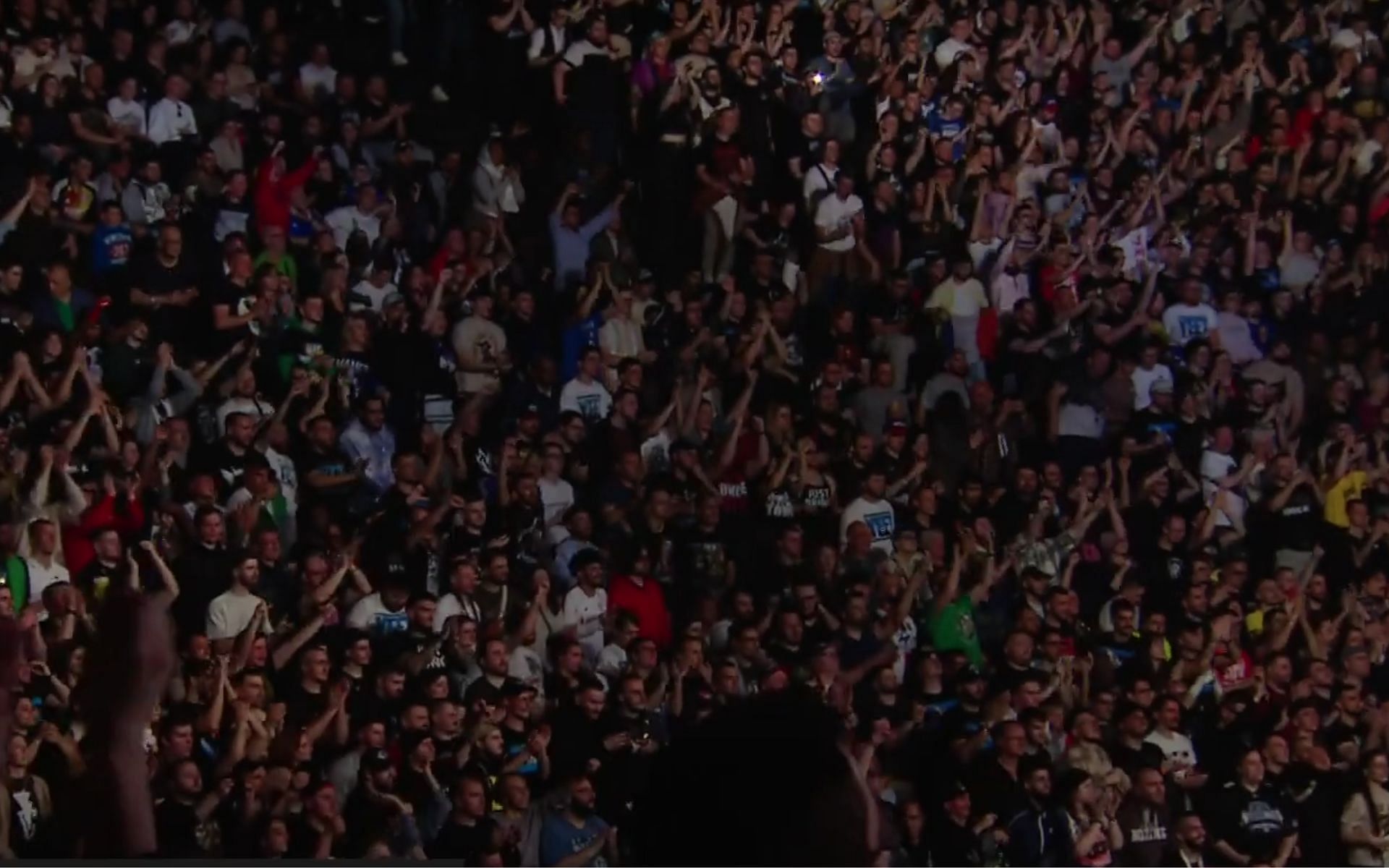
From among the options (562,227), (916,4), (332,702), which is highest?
(916,4)

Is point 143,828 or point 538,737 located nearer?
point 143,828

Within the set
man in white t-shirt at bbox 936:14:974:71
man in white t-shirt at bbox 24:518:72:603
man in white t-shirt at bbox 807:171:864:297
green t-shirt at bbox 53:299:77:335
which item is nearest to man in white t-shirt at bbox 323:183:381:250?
green t-shirt at bbox 53:299:77:335

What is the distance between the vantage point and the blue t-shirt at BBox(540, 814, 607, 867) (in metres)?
8.17

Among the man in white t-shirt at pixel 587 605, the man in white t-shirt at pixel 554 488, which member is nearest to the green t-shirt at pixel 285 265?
the man in white t-shirt at pixel 554 488

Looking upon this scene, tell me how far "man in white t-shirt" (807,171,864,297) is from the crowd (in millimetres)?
24

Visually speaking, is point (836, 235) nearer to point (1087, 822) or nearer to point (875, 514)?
point (875, 514)

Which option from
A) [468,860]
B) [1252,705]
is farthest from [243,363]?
[1252,705]

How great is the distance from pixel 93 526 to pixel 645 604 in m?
2.47

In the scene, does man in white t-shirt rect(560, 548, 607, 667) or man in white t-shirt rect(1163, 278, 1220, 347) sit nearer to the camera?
man in white t-shirt rect(560, 548, 607, 667)

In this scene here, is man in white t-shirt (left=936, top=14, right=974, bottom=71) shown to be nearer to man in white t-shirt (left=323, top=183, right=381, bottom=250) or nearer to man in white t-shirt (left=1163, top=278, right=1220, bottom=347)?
man in white t-shirt (left=1163, top=278, right=1220, bottom=347)

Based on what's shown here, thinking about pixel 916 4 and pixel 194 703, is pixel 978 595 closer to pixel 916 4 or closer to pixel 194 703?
pixel 194 703

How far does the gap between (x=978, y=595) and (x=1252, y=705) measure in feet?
4.50

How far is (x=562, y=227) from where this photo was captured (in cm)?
1241

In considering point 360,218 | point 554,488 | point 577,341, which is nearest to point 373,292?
point 360,218
